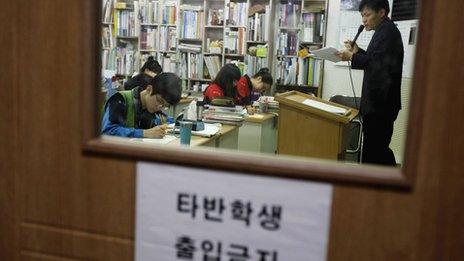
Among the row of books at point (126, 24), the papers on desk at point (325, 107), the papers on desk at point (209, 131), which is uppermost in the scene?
the row of books at point (126, 24)

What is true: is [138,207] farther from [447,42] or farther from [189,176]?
[447,42]

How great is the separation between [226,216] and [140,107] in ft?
8.13

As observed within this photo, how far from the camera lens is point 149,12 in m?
6.06

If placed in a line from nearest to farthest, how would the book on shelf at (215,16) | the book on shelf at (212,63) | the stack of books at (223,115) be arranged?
1. the stack of books at (223,115)
2. the book on shelf at (215,16)
3. the book on shelf at (212,63)

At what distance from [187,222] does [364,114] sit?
2.56m

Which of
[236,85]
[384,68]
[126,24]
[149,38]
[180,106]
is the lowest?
[180,106]

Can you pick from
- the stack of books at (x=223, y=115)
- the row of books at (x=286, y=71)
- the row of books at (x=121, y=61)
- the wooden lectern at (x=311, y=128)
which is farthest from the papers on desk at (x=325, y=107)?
the row of books at (x=121, y=61)

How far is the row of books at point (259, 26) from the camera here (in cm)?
559

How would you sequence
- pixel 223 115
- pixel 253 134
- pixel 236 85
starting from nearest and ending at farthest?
pixel 223 115
pixel 253 134
pixel 236 85

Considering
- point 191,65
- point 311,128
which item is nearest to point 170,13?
point 191,65

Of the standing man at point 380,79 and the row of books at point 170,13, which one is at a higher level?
the row of books at point 170,13

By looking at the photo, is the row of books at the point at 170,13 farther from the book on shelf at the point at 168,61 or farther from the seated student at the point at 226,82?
the seated student at the point at 226,82

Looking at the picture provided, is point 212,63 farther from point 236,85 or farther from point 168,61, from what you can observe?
point 236,85

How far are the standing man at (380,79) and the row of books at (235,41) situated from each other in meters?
2.70
